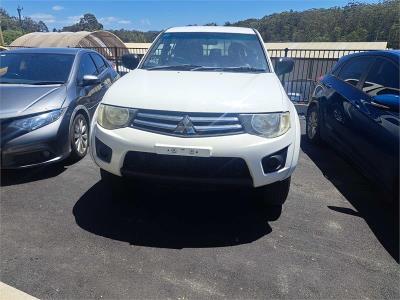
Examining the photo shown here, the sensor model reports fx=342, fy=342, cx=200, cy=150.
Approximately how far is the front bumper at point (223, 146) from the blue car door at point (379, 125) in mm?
1014

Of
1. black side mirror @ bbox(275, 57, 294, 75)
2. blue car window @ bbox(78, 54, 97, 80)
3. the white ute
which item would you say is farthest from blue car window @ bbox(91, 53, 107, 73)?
black side mirror @ bbox(275, 57, 294, 75)

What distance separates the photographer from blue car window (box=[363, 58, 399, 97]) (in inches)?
145

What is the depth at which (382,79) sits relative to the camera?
392 centimetres

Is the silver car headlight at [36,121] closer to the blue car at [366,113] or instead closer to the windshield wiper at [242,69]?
the windshield wiper at [242,69]

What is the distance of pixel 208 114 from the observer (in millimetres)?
2760

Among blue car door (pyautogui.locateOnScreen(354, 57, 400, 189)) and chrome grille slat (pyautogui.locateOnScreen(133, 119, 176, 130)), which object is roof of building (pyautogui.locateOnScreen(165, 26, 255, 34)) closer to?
blue car door (pyautogui.locateOnScreen(354, 57, 400, 189))

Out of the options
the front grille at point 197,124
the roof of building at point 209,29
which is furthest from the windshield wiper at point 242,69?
the front grille at point 197,124

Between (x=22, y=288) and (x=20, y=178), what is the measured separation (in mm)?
2110

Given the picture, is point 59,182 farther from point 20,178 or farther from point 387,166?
point 387,166

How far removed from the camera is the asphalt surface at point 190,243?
8.02 ft

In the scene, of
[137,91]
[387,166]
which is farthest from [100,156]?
[387,166]

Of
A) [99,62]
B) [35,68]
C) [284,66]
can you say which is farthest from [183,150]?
[99,62]

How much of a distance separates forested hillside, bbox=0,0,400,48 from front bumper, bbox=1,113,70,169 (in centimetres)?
6078

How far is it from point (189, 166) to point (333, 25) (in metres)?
89.3
